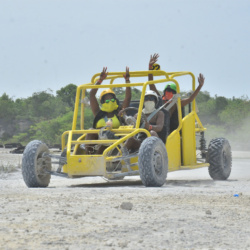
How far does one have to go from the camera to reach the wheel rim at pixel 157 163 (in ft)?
39.0

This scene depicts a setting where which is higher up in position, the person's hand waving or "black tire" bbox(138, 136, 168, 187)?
the person's hand waving

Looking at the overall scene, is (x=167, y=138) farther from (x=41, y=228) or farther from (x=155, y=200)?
(x=41, y=228)

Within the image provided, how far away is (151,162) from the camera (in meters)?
11.5

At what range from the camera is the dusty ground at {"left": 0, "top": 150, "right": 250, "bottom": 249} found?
251 inches

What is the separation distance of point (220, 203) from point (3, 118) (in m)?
61.1

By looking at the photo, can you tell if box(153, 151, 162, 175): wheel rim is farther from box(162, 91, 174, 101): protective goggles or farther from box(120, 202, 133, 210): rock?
box(120, 202, 133, 210): rock

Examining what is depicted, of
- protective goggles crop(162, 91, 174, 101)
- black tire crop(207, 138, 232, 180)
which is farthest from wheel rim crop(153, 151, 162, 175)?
black tire crop(207, 138, 232, 180)

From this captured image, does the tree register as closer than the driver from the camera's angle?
No

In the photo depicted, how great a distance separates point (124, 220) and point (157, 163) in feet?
14.9

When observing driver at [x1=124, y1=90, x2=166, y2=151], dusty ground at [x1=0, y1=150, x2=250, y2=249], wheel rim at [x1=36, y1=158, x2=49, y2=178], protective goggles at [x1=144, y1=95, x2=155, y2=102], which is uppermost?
protective goggles at [x1=144, y1=95, x2=155, y2=102]

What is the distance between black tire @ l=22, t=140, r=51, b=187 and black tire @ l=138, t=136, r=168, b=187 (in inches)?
75.9

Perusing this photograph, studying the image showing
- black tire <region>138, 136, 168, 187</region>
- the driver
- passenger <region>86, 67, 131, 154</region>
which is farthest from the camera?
passenger <region>86, 67, 131, 154</region>

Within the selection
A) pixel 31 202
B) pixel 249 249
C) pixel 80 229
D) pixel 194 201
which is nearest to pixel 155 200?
pixel 194 201

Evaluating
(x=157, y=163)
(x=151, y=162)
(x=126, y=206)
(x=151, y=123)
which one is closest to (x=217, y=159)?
(x=151, y=123)
